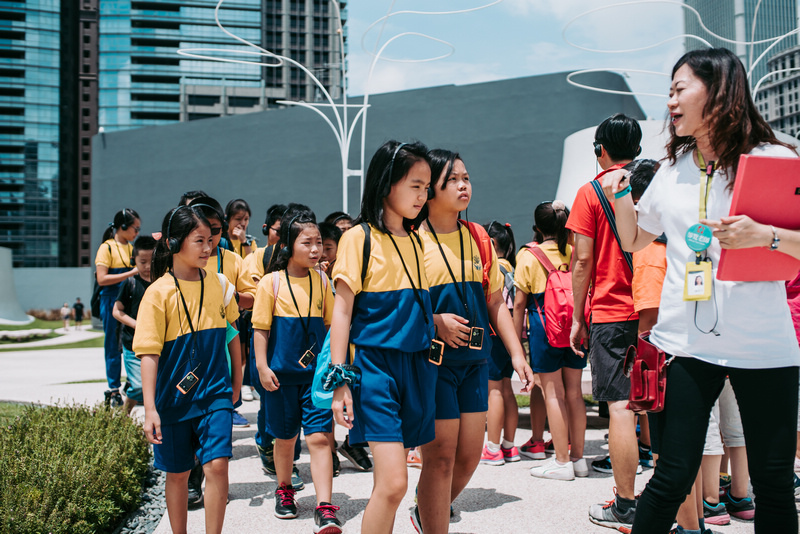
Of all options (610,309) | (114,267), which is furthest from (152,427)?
(114,267)

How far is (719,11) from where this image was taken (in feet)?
107

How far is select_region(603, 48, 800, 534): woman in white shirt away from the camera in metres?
2.24

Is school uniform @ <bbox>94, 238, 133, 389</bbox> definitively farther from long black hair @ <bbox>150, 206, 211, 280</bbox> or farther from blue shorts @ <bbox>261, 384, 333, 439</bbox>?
long black hair @ <bbox>150, 206, 211, 280</bbox>

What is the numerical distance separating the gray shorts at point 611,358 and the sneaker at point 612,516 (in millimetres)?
606

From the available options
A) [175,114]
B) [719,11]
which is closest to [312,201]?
[719,11]

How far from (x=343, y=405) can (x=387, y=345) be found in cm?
30

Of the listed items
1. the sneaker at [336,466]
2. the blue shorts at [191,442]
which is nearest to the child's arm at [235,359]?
the blue shorts at [191,442]

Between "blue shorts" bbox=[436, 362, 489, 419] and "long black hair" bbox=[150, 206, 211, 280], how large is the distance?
149cm

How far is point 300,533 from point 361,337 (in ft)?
5.18

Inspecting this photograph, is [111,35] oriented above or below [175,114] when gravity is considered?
above

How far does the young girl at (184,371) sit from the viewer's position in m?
3.19

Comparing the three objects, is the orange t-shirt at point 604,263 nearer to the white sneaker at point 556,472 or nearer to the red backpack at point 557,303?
the red backpack at point 557,303

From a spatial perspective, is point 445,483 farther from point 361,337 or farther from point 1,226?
point 1,226

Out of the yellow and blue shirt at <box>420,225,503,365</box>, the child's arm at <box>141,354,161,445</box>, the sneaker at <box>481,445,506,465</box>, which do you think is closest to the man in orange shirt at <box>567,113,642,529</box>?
the yellow and blue shirt at <box>420,225,503,365</box>
